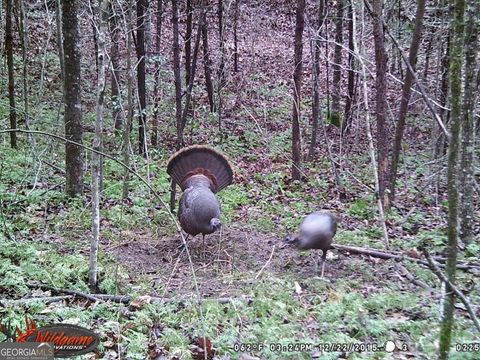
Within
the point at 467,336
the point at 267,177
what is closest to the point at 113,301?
the point at 467,336

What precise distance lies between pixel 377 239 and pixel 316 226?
224 cm

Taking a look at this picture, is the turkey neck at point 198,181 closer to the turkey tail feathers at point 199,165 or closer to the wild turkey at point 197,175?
the wild turkey at point 197,175

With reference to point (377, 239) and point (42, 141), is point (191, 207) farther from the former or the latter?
point (42, 141)

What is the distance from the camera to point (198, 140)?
14.8 metres

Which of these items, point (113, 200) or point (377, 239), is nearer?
point (377, 239)

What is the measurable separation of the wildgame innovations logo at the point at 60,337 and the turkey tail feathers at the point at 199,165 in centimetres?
454

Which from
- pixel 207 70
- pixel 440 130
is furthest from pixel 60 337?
pixel 207 70

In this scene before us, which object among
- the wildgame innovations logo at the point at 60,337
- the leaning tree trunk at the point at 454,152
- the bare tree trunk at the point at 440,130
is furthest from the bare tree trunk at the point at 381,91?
the wildgame innovations logo at the point at 60,337

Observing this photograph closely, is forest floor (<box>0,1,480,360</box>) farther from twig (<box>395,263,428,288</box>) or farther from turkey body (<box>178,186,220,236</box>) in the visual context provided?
turkey body (<box>178,186,220,236</box>)

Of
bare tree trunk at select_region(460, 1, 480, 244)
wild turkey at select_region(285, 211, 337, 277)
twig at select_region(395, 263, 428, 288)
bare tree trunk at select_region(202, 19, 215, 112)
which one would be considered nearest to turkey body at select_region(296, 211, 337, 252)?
wild turkey at select_region(285, 211, 337, 277)

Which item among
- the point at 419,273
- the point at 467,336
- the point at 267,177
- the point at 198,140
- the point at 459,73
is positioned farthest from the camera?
the point at 198,140

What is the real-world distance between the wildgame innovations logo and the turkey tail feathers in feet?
14.9

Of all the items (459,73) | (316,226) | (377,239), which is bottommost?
Answer: (377,239)

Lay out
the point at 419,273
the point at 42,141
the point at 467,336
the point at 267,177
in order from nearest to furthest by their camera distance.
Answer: the point at 467,336 < the point at 419,273 < the point at 267,177 < the point at 42,141
